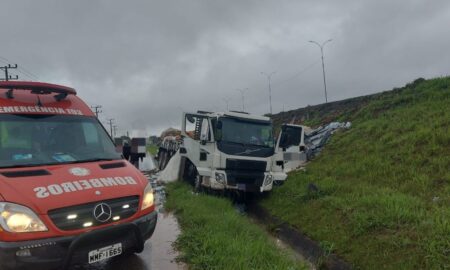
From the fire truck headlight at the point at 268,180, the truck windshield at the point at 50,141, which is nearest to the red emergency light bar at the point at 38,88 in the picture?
the truck windshield at the point at 50,141

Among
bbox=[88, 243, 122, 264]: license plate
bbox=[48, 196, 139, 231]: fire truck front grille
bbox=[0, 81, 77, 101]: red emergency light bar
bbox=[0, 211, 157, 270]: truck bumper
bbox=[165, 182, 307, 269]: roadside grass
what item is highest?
bbox=[0, 81, 77, 101]: red emergency light bar

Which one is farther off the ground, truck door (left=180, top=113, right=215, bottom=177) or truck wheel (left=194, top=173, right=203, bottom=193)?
truck door (left=180, top=113, right=215, bottom=177)

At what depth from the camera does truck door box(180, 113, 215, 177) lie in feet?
32.9

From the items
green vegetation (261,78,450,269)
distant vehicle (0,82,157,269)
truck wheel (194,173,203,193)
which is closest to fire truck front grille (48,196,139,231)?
distant vehicle (0,82,157,269)

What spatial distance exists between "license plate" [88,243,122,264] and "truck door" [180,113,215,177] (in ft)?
19.7

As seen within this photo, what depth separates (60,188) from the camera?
366 centimetres

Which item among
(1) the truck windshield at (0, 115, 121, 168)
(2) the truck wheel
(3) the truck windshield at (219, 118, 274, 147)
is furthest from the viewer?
(2) the truck wheel

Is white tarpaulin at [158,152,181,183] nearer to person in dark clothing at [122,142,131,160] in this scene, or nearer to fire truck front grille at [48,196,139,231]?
person in dark clothing at [122,142,131,160]

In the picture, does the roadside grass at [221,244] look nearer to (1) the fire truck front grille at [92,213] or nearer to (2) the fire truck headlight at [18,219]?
(1) the fire truck front grille at [92,213]

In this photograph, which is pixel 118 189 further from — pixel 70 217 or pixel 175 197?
pixel 175 197

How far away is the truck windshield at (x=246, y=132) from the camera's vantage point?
1002 centimetres

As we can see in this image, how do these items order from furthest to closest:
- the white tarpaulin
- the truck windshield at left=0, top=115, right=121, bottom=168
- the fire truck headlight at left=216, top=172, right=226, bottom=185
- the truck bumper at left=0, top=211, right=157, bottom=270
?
1. the white tarpaulin
2. the fire truck headlight at left=216, top=172, right=226, bottom=185
3. the truck windshield at left=0, top=115, right=121, bottom=168
4. the truck bumper at left=0, top=211, right=157, bottom=270

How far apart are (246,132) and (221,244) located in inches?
208

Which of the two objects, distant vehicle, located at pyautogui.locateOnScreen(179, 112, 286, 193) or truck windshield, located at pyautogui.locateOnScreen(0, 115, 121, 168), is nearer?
truck windshield, located at pyautogui.locateOnScreen(0, 115, 121, 168)
